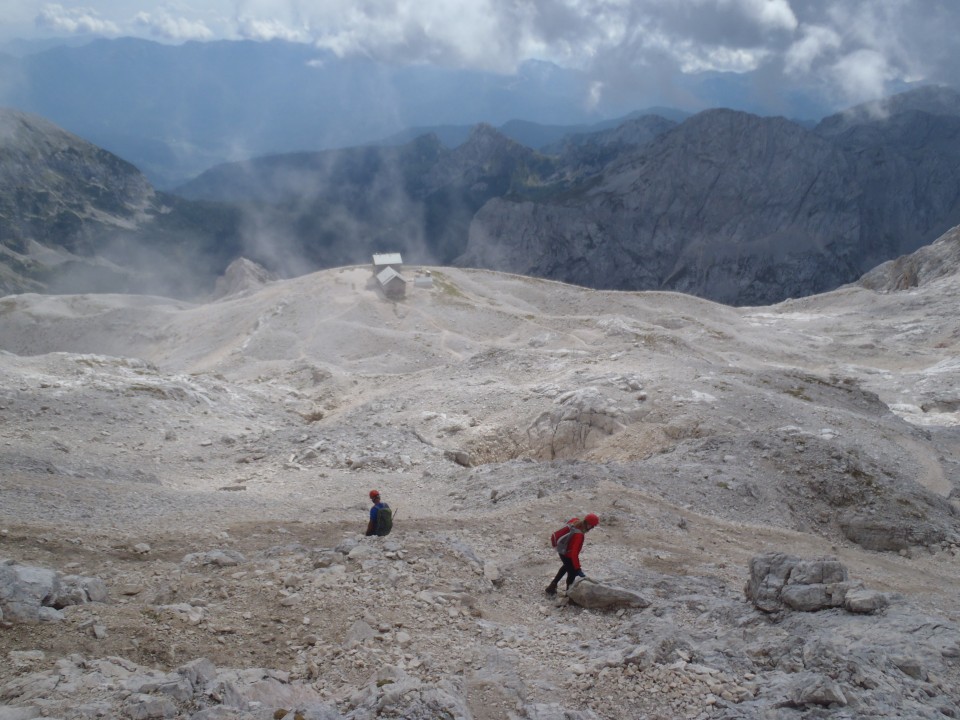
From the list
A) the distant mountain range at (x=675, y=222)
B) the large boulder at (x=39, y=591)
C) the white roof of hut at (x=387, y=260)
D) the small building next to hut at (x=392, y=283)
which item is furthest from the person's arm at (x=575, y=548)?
the distant mountain range at (x=675, y=222)

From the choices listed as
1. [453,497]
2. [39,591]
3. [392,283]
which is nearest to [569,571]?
[39,591]

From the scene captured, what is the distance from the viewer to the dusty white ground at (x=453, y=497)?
383 inches

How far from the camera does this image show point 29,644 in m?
8.75

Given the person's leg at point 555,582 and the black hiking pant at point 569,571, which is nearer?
the black hiking pant at point 569,571

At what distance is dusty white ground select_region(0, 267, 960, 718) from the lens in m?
9.73

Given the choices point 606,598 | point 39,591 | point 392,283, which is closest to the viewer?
point 39,591

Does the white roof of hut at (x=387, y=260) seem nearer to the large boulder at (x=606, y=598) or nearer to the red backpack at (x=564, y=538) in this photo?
the red backpack at (x=564, y=538)

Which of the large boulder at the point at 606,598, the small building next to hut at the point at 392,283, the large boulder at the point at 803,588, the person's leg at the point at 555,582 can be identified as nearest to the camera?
the large boulder at the point at 803,588

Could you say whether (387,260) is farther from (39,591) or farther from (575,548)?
(39,591)

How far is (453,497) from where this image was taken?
20672 millimetres

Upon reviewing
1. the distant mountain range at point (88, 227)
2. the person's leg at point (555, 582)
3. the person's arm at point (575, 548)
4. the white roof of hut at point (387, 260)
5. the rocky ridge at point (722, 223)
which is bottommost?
the person's leg at point (555, 582)

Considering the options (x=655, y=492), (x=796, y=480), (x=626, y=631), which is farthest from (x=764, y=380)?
(x=626, y=631)

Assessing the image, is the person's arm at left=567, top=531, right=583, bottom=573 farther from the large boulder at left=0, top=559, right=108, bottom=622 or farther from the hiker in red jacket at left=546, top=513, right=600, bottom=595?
the large boulder at left=0, top=559, right=108, bottom=622

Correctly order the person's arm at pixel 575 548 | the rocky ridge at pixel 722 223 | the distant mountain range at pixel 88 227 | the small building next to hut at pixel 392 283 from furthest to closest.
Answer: the rocky ridge at pixel 722 223 → the distant mountain range at pixel 88 227 → the small building next to hut at pixel 392 283 → the person's arm at pixel 575 548
